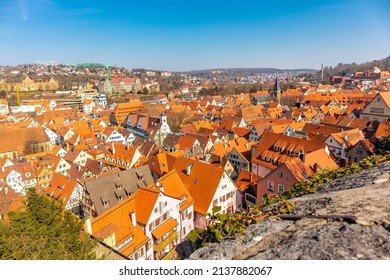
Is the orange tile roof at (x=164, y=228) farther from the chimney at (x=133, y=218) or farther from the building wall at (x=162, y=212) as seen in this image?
the chimney at (x=133, y=218)

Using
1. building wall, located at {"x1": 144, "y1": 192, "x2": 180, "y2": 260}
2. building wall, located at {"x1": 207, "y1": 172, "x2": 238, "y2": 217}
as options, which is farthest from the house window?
building wall, located at {"x1": 144, "y1": 192, "x2": 180, "y2": 260}

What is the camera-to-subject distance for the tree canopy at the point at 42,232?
3870mm

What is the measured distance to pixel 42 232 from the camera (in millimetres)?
5715

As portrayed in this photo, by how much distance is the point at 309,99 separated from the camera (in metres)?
52.7

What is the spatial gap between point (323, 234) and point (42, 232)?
5.66m

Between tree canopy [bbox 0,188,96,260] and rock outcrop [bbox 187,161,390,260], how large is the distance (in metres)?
2.84

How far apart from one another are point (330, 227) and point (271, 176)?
34.1 feet

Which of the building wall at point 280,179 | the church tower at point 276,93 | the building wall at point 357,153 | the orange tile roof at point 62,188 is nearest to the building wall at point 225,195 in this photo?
the building wall at point 280,179

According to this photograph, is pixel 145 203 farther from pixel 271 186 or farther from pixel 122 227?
pixel 271 186

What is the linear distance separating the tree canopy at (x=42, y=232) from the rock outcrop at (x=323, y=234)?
2.84 metres

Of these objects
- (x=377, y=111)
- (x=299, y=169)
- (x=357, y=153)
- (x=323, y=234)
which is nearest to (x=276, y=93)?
(x=377, y=111)

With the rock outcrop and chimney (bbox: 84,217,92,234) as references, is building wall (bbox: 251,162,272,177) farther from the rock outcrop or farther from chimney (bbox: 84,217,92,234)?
the rock outcrop

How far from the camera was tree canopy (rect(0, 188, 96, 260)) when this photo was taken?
3870 millimetres
